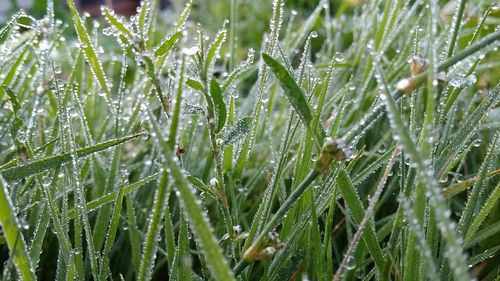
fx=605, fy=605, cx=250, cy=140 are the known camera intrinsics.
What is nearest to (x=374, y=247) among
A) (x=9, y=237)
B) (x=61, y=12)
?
(x=9, y=237)

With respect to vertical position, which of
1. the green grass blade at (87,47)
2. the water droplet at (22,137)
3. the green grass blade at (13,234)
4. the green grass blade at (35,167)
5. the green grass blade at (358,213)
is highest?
the green grass blade at (87,47)

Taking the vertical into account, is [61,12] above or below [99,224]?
above

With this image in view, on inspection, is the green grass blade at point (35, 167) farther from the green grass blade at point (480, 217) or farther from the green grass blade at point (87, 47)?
the green grass blade at point (480, 217)

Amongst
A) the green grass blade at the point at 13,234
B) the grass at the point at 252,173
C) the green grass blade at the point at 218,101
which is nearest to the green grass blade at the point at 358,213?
the grass at the point at 252,173

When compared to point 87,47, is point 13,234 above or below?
below

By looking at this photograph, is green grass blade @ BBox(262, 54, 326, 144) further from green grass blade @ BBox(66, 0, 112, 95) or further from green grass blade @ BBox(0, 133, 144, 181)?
green grass blade @ BBox(66, 0, 112, 95)

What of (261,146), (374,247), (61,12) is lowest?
(374,247)

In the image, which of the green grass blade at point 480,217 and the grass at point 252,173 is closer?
the grass at point 252,173

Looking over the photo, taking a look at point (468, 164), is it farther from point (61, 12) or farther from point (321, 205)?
point (61, 12)

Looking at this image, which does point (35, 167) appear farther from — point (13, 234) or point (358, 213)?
point (358, 213)

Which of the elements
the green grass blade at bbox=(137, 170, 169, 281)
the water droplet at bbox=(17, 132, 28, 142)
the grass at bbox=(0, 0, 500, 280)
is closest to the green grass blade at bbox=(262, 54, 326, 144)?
the grass at bbox=(0, 0, 500, 280)

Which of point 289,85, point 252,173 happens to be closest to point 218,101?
point 289,85
